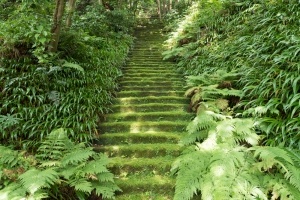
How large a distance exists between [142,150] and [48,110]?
184 centimetres

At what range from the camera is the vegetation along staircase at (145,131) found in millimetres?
3639

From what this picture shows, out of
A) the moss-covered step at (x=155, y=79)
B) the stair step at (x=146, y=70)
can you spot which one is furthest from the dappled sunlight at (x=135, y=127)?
the stair step at (x=146, y=70)

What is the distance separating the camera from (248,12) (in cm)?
679

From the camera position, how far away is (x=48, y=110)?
4531mm

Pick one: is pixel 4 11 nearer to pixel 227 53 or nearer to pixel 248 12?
pixel 227 53

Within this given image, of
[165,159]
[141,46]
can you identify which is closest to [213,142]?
[165,159]

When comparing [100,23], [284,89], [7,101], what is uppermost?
[100,23]

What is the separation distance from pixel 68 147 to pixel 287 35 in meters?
4.18

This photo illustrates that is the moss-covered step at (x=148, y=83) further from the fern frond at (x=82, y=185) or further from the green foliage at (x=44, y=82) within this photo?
the fern frond at (x=82, y=185)

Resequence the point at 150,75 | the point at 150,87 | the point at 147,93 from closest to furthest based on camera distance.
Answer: the point at 147,93, the point at 150,87, the point at 150,75

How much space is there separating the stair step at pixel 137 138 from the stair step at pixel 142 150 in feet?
0.64

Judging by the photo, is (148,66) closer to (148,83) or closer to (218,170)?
(148,83)

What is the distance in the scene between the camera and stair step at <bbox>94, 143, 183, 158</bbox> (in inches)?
165

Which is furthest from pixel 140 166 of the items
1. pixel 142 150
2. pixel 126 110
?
pixel 126 110
